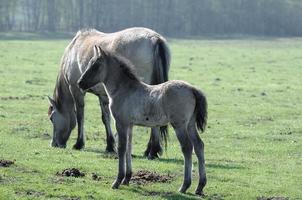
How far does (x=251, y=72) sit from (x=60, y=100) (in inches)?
1035

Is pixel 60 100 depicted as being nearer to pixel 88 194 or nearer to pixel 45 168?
pixel 45 168

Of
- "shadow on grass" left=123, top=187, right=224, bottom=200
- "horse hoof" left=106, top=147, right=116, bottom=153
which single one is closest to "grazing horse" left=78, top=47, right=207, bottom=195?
"shadow on grass" left=123, top=187, right=224, bottom=200

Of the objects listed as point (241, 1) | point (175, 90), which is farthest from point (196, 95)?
point (241, 1)

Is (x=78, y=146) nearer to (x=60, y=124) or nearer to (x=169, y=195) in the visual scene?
(x=60, y=124)

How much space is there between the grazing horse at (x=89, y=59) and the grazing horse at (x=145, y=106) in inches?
96.8

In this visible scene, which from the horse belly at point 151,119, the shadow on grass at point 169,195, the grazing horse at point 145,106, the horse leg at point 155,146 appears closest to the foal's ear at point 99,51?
the grazing horse at point 145,106

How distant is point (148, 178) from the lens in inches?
520

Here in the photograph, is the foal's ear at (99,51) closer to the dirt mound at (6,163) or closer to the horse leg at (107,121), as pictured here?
the dirt mound at (6,163)

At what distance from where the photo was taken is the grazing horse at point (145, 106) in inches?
466

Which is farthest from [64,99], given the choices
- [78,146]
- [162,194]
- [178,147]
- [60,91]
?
[162,194]

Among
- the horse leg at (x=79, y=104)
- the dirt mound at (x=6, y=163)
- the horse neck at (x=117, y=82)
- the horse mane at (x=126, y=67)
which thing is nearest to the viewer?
the horse neck at (x=117, y=82)

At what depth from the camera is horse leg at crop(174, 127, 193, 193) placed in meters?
11.8

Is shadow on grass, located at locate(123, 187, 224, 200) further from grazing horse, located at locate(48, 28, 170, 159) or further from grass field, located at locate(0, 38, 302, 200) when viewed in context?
grazing horse, located at locate(48, 28, 170, 159)

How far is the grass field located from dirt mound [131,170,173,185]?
0.63 feet
